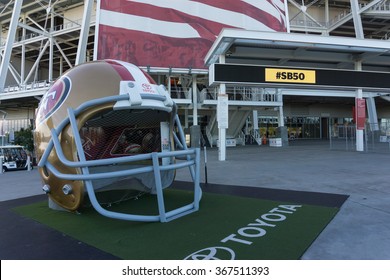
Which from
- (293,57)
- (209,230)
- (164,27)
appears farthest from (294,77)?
(164,27)

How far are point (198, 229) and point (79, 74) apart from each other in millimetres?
3032

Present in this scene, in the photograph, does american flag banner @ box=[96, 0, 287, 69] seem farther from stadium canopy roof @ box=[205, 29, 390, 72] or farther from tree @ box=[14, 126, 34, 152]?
tree @ box=[14, 126, 34, 152]

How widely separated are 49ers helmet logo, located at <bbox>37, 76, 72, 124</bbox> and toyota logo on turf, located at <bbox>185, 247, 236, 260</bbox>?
3.06 m

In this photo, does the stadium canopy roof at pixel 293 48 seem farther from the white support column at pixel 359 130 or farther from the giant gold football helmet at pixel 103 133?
the giant gold football helmet at pixel 103 133

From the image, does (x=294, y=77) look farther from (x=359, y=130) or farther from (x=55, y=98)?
(x=55, y=98)

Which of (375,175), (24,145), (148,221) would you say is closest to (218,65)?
(375,175)

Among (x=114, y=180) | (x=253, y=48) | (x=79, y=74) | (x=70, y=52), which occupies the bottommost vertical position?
(x=114, y=180)

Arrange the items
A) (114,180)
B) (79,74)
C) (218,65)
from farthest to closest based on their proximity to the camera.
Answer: (218,65)
(114,180)
(79,74)

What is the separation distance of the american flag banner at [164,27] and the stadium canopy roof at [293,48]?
23.6 feet

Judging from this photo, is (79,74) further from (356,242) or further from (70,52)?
(70,52)

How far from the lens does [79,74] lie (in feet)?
16.3

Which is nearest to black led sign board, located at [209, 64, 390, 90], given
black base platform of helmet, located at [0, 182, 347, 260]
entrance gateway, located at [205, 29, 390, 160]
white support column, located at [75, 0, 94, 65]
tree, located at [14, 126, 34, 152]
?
entrance gateway, located at [205, 29, 390, 160]

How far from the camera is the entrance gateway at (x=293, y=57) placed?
14.0m

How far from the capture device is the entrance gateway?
46.0 feet
